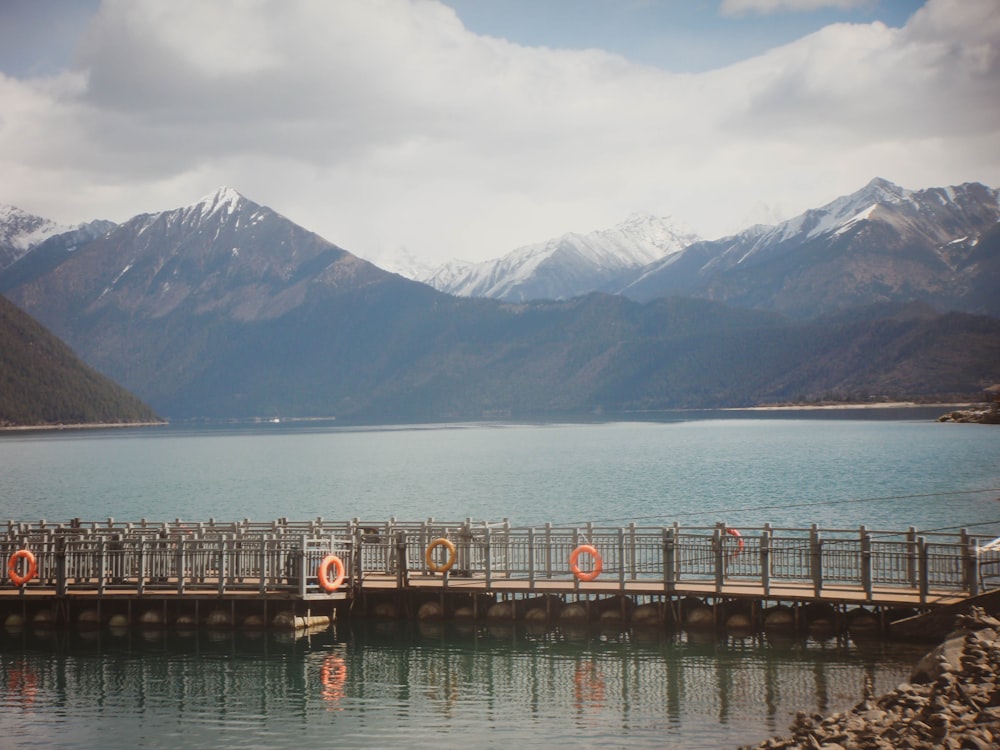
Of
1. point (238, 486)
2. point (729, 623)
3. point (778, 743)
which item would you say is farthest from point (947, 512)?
point (238, 486)

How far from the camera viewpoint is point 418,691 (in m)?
28.2

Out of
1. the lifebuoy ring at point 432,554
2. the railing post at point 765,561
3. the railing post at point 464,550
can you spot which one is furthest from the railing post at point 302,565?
the railing post at point 765,561

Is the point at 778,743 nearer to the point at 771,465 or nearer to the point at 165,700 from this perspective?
the point at 165,700

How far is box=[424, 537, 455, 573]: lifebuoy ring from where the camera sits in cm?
3500

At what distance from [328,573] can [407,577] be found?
Answer: 2.44 m

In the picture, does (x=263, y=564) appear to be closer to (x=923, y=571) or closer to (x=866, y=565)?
(x=866, y=565)

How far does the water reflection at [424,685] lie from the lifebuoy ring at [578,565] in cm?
158

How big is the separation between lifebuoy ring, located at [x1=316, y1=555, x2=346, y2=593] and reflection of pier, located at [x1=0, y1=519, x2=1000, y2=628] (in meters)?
0.12

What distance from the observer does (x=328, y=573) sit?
3394cm

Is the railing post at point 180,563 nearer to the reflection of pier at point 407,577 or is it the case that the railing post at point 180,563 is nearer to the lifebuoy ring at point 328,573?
the reflection of pier at point 407,577

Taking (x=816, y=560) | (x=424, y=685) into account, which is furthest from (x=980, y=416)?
(x=424, y=685)

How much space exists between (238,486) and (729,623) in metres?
76.8

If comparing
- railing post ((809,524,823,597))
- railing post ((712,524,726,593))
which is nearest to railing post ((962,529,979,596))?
railing post ((809,524,823,597))

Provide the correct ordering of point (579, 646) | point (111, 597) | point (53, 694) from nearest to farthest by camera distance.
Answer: point (53, 694) → point (579, 646) → point (111, 597)
